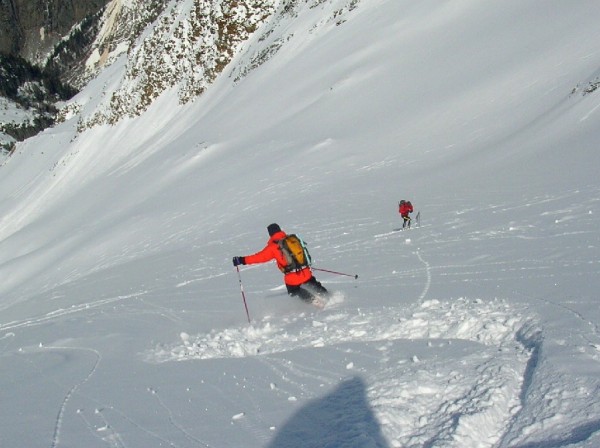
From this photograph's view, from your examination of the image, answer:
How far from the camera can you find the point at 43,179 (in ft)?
158

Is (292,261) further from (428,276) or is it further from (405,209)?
(405,209)

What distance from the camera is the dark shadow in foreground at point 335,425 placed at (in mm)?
3908

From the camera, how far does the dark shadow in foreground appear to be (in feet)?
12.8

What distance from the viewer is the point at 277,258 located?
793 cm

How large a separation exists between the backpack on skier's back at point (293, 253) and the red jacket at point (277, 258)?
6cm

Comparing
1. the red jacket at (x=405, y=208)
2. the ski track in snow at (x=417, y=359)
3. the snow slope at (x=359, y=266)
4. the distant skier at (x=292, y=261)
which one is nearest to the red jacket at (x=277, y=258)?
the distant skier at (x=292, y=261)

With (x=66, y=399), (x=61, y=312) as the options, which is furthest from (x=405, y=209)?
(x=66, y=399)

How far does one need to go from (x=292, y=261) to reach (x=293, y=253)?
0.37ft

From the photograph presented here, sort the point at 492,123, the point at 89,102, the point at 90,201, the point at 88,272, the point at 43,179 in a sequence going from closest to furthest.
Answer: the point at 88,272, the point at 492,123, the point at 90,201, the point at 43,179, the point at 89,102

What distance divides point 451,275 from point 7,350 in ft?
20.8

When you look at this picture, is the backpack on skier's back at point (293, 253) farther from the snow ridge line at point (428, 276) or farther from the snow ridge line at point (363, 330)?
the snow ridge line at point (428, 276)

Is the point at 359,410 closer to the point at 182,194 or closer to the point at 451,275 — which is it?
the point at 451,275

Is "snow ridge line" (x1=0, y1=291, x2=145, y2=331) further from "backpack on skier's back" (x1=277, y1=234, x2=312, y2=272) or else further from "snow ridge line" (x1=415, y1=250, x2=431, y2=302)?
"snow ridge line" (x1=415, y1=250, x2=431, y2=302)

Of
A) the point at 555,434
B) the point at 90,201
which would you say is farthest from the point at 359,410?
the point at 90,201
